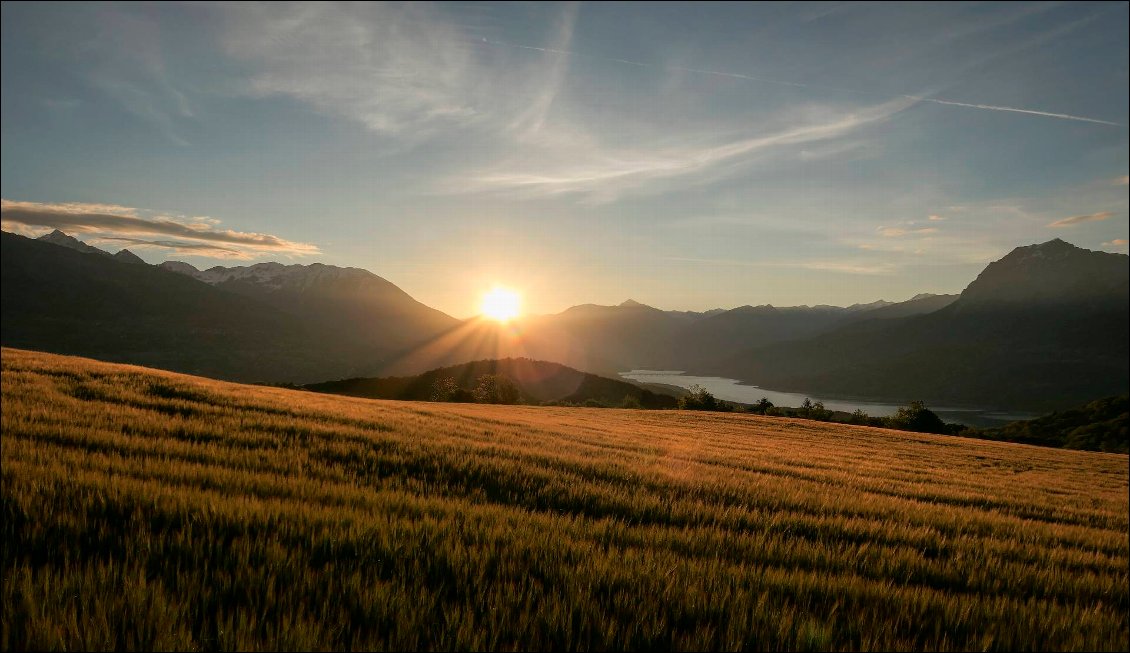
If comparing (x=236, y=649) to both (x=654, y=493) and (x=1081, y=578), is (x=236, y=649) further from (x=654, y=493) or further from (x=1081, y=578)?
(x=1081, y=578)

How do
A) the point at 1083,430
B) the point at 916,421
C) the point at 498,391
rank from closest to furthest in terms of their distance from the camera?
the point at 916,421 < the point at 498,391 < the point at 1083,430

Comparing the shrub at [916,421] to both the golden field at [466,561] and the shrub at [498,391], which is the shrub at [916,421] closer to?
the shrub at [498,391]

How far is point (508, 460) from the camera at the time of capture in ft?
26.0

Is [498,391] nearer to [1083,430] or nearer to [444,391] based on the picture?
[444,391]

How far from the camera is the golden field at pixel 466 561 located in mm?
2143

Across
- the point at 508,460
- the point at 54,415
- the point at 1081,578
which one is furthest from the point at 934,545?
the point at 54,415

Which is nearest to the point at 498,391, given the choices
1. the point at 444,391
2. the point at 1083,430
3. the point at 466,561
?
the point at 444,391

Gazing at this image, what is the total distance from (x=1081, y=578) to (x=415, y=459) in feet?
23.9

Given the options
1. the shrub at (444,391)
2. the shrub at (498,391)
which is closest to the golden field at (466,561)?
the shrub at (498,391)

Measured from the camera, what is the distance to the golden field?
84.4 inches

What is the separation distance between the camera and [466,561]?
300 centimetres

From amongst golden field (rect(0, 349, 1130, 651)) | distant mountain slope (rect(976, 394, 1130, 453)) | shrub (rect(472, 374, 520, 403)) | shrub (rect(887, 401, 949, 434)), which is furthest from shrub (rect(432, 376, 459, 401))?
golden field (rect(0, 349, 1130, 651))

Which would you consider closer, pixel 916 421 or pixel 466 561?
pixel 466 561

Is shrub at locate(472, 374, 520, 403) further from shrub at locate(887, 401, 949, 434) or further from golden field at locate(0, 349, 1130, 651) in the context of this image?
golden field at locate(0, 349, 1130, 651)
